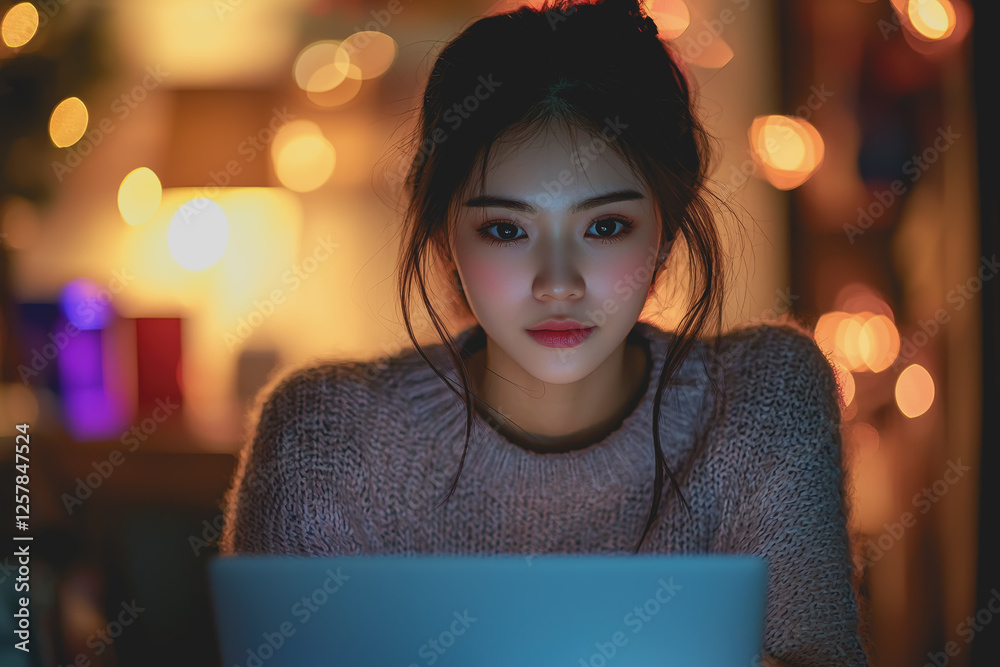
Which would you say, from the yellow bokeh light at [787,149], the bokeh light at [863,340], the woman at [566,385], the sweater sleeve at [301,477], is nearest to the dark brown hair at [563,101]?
the woman at [566,385]

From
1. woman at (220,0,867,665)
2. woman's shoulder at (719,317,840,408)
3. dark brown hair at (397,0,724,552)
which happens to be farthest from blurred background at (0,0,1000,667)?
dark brown hair at (397,0,724,552)

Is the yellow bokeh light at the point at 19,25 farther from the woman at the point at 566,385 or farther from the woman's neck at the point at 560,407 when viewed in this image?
the woman's neck at the point at 560,407

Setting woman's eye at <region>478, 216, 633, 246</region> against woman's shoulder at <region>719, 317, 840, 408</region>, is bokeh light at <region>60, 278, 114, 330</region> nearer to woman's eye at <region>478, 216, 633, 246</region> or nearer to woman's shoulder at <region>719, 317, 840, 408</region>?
woman's eye at <region>478, 216, 633, 246</region>

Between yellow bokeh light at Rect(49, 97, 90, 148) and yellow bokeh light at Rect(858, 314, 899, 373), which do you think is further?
yellow bokeh light at Rect(49, 97, 90, 148)

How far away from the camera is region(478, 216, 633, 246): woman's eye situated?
97cm

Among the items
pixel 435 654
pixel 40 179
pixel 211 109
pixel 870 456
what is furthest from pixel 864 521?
pixel 40 179

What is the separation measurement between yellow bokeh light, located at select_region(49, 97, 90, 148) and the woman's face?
6.58ft

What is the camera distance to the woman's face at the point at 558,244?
0.94 m

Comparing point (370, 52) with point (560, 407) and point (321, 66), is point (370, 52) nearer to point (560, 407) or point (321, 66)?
point (321, 66)

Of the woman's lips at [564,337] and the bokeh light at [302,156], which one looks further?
the bokeh light at [302,156]

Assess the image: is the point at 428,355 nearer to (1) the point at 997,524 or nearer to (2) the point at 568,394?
(2) the point at 568,394

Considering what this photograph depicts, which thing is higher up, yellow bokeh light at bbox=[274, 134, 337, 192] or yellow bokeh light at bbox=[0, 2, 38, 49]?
yellow bokeh light at bbox=[0, 2, 38, 49]

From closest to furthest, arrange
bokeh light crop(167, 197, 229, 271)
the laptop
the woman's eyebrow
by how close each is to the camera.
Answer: the laptop, the woman's eyebrow, bokeh light crop(167, 197, 229, 271)

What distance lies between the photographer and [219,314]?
9.02 ft
